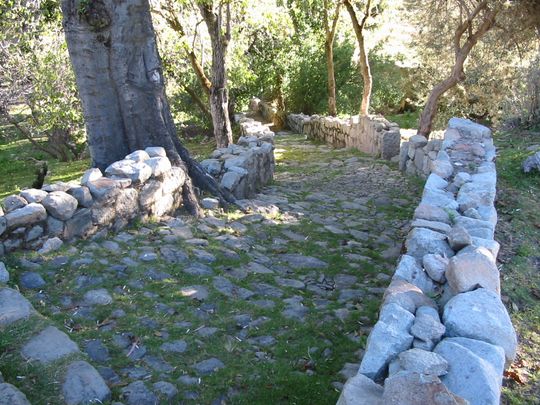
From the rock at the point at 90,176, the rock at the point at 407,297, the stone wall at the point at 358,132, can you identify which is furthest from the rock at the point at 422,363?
the stone wall at the point at 358,132

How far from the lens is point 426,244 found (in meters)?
3.97

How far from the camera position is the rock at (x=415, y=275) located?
353 cm

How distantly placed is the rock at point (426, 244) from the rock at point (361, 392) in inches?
62.0

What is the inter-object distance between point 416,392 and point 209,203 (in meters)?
4.61

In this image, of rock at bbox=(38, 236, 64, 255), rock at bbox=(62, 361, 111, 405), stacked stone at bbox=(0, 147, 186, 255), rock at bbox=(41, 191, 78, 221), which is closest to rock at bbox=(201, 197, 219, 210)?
stacked stone at bbox=(0, 147, 186, 255)

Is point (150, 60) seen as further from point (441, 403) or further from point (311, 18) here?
point (311, 18)

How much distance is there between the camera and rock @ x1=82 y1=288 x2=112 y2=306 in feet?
13.3

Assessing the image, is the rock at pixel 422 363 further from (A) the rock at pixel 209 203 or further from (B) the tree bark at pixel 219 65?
(B) the tree bark at pixel 219 65

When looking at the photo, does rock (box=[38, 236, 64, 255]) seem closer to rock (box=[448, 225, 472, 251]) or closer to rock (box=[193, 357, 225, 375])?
rock (box=[193, 357, 225, 375])

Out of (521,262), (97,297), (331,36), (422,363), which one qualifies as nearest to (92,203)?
(97,297)

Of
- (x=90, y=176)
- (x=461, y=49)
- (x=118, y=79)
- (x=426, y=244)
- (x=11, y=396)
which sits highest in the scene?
(x=461, y=49)

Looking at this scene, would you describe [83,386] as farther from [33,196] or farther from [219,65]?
[219,65]

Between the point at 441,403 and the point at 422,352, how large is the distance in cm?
45

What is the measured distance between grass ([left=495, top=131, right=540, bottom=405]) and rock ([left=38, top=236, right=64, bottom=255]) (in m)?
3.64
